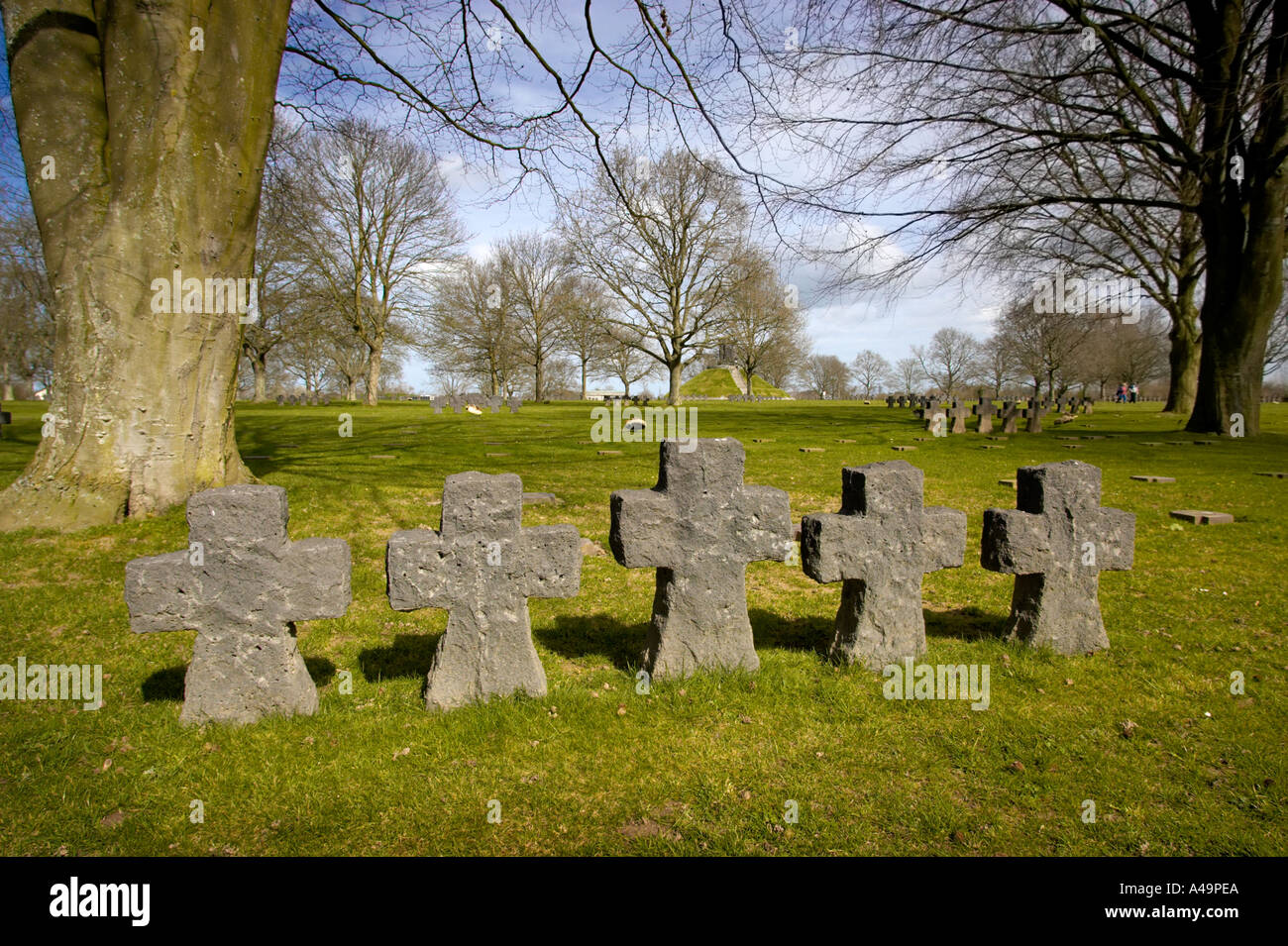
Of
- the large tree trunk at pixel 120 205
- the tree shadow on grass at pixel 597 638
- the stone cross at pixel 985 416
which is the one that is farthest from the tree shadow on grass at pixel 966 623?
the stone cross at pixel 985 416

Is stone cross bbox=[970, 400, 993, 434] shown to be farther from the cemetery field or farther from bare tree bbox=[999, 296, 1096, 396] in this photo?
bare tree bbox=[999, 296, 1096, 396]

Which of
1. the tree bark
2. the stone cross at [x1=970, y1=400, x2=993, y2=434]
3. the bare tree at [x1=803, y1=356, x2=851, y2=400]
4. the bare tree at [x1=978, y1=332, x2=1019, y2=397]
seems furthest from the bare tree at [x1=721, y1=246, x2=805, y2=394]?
the bare tree at [x1=803, y1=356, x2=851, y2=400]

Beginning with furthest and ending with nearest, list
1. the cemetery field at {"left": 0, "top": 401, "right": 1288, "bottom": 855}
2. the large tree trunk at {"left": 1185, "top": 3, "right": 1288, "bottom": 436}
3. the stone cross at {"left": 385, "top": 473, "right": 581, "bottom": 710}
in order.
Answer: the large tree trunk at {"left": 1185, "top": 3, "right": 1288, "bottom": 436} → the stone cross at {"left": 385, "top": 473, "right": 581, "bottom": 710} → the cemetery field at {"left": 0, "top": 401, "right": 1288, "bottom": 855}

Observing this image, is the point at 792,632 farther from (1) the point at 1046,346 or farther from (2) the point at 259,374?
(1) the point at 1046,346

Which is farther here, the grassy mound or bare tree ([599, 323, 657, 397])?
the grassy mound

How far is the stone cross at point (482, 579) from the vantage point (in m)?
3.44

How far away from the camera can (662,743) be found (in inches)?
126

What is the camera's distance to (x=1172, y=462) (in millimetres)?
12414

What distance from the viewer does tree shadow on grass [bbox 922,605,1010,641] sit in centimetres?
471

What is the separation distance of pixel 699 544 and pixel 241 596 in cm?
257

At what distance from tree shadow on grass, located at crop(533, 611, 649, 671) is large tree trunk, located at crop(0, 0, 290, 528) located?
481 cm

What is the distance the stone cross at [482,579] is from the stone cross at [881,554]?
1596 millimetres

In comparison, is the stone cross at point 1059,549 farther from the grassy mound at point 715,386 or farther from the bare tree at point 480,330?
the grassy mound at point 715,386

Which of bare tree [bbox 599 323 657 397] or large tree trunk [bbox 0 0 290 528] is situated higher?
bare tree [bbox 599 323 657 397]
